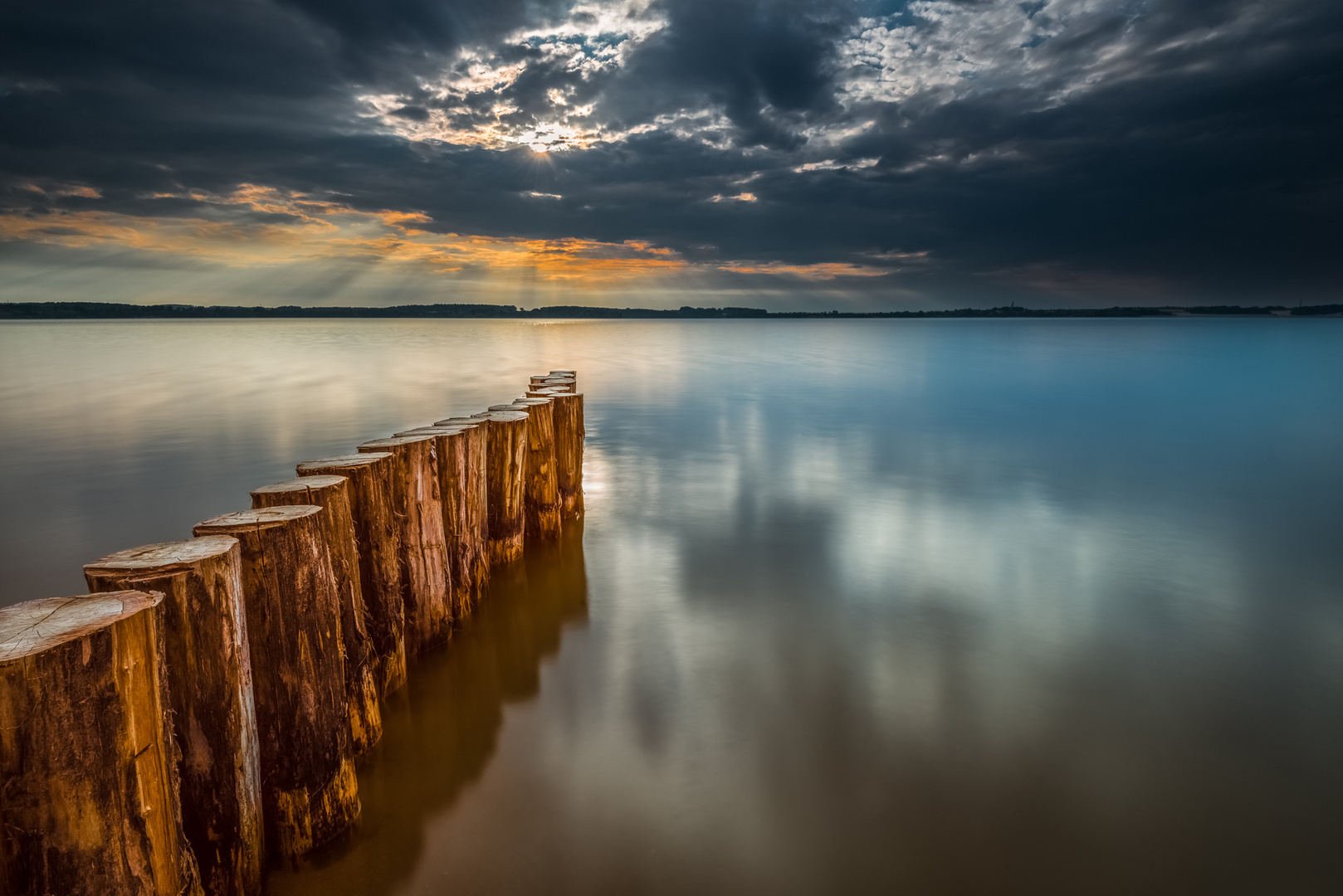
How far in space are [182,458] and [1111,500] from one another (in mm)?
12701

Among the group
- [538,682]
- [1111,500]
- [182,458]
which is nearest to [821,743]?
[538,682]

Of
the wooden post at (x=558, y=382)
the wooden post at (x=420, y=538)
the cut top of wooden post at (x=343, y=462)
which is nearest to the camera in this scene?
the cut top of wooden post at (x=343, y=462)

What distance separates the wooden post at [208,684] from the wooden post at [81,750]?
0.82ft

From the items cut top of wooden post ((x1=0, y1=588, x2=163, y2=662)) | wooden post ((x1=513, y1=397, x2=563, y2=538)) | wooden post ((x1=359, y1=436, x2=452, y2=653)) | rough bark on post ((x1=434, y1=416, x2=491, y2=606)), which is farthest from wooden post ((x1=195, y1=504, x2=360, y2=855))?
wooden post ((x1=513, y1=397, x2=563, y2=538))

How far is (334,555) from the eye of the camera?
3227mm

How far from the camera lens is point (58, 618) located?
190 centimetres

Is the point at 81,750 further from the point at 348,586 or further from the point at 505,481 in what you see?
the point at 505,481

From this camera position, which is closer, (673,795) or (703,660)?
(673,795)

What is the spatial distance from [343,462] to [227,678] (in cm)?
154

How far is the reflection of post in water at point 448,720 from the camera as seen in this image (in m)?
2.79

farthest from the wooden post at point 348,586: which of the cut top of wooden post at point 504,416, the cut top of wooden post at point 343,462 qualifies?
the cut top of wooden post at point 504,416

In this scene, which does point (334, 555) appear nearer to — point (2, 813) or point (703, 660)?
point (2, 813)

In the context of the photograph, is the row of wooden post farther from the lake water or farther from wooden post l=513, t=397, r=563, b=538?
wooden post l=513, t=397, r=563, b=538

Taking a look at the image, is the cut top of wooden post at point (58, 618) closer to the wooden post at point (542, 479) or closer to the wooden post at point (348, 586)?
the wooden post at point (348, 586)
